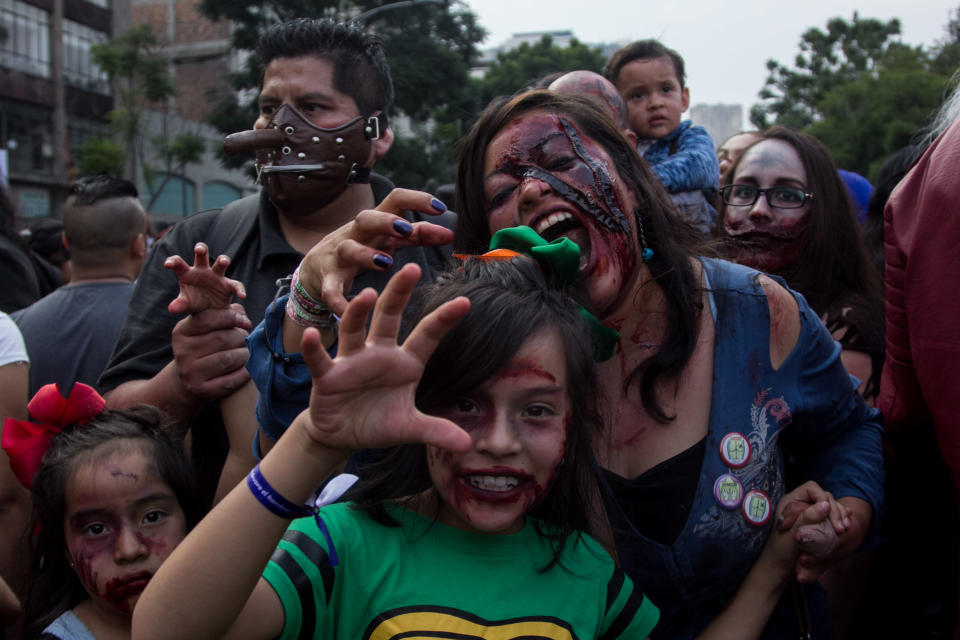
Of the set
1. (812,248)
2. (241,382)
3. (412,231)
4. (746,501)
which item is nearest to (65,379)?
(241,382)

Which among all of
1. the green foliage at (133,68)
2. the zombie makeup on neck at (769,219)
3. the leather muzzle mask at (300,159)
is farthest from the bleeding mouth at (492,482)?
the green foliage at (133,68)

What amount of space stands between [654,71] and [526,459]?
10.9 feet

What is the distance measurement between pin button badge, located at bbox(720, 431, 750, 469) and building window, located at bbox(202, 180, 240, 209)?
3346cm

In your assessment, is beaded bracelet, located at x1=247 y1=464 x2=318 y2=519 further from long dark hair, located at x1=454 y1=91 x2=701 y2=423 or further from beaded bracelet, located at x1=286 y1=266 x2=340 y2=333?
long dark hair, located at x1=454 y1=91 x2=701 y2=423

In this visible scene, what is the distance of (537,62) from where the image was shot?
32.2 meters

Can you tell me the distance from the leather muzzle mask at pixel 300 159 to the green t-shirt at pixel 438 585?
129 centimetres

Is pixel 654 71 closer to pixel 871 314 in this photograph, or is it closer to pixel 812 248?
pixel 812 248

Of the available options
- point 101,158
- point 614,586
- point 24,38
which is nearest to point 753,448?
point 614,586

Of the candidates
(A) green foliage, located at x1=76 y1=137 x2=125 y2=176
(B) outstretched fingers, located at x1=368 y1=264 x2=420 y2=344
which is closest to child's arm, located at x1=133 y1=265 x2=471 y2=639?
(B) outstretched fingers, located at x1=368 y1=264 x2=420 y2=344

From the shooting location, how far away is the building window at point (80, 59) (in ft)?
104

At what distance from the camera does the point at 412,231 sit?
1700 mm

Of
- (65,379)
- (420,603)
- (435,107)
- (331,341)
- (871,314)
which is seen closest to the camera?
(420,603)

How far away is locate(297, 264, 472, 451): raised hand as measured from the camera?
127cm

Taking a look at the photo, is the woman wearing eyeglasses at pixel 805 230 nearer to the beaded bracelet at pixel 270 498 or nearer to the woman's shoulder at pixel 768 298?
the woman's shoulder at pixel 768 298
